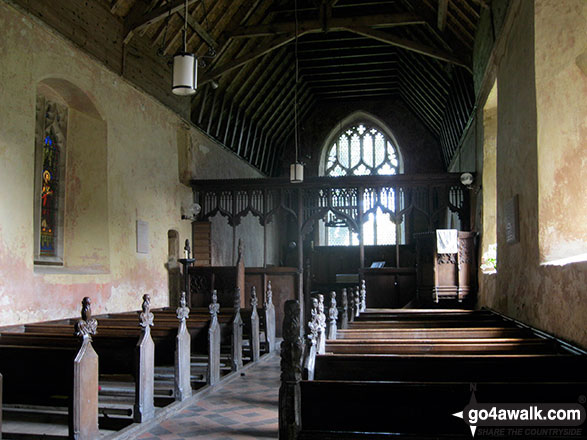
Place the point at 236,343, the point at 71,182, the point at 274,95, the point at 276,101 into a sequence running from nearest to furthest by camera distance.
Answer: the point at 236,343
the point at 71,182
the point at 274,95
the point at 276,101

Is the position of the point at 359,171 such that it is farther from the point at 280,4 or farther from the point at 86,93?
the point at 86,93

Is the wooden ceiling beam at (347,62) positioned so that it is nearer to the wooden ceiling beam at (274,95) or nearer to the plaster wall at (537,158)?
the wooden ceiling beam at (274,95)

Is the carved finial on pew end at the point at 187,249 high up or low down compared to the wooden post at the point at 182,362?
up

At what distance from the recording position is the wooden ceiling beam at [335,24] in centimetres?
1098

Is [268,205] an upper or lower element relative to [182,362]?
upper

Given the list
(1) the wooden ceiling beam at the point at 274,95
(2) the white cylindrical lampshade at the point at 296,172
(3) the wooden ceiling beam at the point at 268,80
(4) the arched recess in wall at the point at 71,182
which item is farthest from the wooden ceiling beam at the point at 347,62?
(4) the arched recess in wall at the point at 71,182

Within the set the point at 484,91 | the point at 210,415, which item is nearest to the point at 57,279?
the point at 210,415

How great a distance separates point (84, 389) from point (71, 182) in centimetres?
556

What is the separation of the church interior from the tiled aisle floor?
18cm

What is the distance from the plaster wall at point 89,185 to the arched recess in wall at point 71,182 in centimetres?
2

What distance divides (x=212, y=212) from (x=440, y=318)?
22.1 feet

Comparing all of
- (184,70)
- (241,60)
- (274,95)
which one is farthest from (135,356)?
(274,95)

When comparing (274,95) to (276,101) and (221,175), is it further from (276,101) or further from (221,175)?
(221,175)

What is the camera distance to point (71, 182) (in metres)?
8.84
